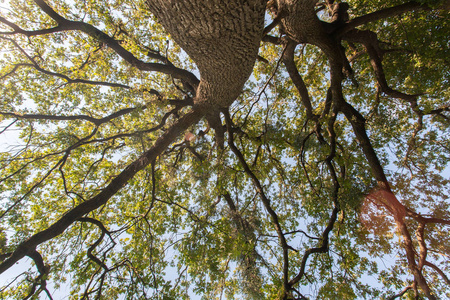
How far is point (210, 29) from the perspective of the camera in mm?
2336

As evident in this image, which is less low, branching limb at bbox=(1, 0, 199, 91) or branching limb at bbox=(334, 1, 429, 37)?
branching limb at bbox=(334, 1, 429, 37)

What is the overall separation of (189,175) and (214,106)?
228cm

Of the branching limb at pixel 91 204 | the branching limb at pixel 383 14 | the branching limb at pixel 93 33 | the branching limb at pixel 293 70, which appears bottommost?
the branching limb at pixel 91 204

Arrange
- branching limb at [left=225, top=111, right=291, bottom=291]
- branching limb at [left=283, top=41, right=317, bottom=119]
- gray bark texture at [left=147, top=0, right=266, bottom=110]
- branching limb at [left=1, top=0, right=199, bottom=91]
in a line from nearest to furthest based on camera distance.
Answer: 1. gray bark texture at [left=147, top=0, right=266, bottom=110]
2. branching limb at [left=1, top=0, right=199, bottom=91]
3. branching limb at [left=225, top=111, right=291, bottom=291]
4. branching limb at [left=283, top=41, right=317, bottom=119]

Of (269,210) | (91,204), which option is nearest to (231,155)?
(269,210)

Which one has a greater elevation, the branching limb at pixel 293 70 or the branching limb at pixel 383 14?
the branching limb at pixel 293 70

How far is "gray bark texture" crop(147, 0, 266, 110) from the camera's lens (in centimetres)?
210

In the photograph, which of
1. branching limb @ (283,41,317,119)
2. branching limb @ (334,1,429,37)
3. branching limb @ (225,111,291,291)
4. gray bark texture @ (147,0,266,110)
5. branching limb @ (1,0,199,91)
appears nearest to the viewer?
gray bark texture @ (147,0,266,110)

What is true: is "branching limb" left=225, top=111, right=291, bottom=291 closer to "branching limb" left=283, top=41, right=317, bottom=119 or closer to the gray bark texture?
"branching limb" left=283, top=41, right=317, bottom=119

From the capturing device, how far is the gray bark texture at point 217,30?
2.10 meters

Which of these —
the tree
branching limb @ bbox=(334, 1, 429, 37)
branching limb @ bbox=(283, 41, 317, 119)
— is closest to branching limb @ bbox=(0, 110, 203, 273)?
the tree

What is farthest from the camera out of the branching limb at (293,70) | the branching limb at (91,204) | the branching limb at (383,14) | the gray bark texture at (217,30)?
the branching limb at (293,70)

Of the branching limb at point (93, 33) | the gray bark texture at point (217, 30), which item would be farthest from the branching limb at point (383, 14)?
the branching limb at point (93, 33)

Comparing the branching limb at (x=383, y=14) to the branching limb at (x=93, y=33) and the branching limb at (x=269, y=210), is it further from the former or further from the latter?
the branching limb at (x=93, y=33)
